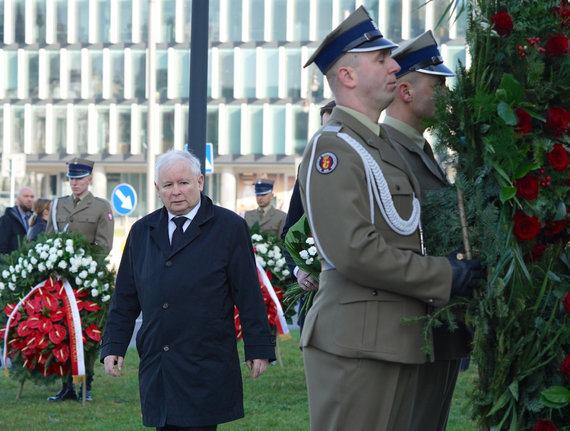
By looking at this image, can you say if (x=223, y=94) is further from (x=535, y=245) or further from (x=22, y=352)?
(x=535, y=245)

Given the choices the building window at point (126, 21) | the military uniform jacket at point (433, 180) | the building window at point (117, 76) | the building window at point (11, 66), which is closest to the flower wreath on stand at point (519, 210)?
the military uniform jacket at point (433, 180)

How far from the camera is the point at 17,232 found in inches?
524

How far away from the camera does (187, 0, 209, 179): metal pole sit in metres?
7.15

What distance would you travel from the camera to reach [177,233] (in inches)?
197

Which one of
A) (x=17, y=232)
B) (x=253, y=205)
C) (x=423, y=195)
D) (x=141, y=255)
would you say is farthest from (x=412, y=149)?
(x=253, y=205)

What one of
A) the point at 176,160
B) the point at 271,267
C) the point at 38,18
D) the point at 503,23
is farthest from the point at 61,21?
the point at 503,23

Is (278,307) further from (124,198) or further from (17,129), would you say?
(17,129)

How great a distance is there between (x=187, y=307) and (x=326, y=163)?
1.45 metres

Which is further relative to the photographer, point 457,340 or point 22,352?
point 22,352

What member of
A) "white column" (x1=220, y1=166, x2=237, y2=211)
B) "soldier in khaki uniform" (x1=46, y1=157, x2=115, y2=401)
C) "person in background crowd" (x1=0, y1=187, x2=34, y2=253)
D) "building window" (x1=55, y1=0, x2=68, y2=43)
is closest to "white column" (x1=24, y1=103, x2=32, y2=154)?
"building window" (x1=55, y1=0, x2=68, y2=43)

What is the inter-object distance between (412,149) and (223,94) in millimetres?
53019

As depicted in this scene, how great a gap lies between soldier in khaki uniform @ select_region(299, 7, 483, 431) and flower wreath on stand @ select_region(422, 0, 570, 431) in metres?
0.14

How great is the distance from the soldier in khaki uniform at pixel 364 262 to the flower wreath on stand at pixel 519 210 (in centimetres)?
14

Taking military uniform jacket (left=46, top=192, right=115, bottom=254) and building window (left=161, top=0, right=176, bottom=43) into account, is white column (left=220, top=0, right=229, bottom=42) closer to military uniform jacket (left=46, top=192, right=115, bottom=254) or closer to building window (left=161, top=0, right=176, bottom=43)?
building window (left=161, top=0, right=176, bottom=43)
